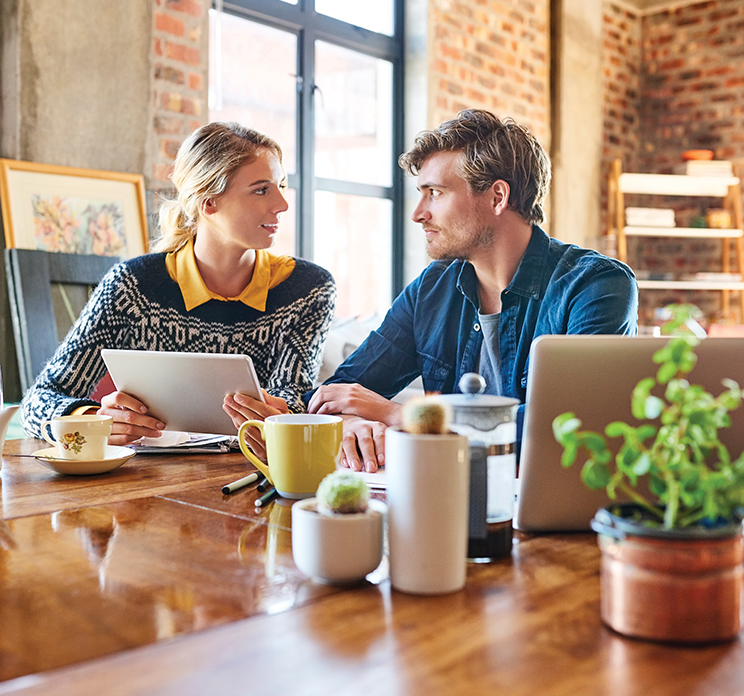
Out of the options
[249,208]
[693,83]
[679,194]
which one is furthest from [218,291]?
[693,83]

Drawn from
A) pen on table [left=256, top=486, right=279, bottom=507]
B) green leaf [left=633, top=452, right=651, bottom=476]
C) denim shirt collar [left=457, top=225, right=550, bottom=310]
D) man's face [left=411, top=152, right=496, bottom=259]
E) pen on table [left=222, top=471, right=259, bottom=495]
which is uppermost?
man's face [left=411, top=152, right=496, bottom=259]

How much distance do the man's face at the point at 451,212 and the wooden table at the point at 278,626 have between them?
41.3 inches

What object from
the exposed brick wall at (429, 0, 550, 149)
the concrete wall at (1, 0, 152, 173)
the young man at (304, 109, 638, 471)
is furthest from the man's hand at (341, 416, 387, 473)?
the exposed brick wall at (429, 0, 550, 149)

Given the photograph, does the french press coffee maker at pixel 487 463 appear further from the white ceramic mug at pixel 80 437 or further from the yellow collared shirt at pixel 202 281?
the yellow collared shirt at pixel 202 281

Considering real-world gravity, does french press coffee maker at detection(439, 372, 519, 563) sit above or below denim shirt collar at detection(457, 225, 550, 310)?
below

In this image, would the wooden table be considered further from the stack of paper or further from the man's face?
the stack of paper

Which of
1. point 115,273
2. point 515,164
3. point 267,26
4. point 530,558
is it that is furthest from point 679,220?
point 530,558

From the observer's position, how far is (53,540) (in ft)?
3.04

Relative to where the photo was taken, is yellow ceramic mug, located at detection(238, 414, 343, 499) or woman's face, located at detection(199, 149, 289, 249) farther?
woman's face, located at detection(199, 149, 289, 249)

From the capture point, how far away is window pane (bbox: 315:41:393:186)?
13.8 ft

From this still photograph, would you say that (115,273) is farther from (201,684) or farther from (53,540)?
(201,684)

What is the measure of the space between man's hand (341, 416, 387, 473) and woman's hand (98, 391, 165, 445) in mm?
402

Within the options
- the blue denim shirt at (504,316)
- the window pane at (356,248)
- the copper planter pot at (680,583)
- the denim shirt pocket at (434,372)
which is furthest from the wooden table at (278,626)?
the window pane at (356,248)

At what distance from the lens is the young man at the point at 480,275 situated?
1765 millimetres
